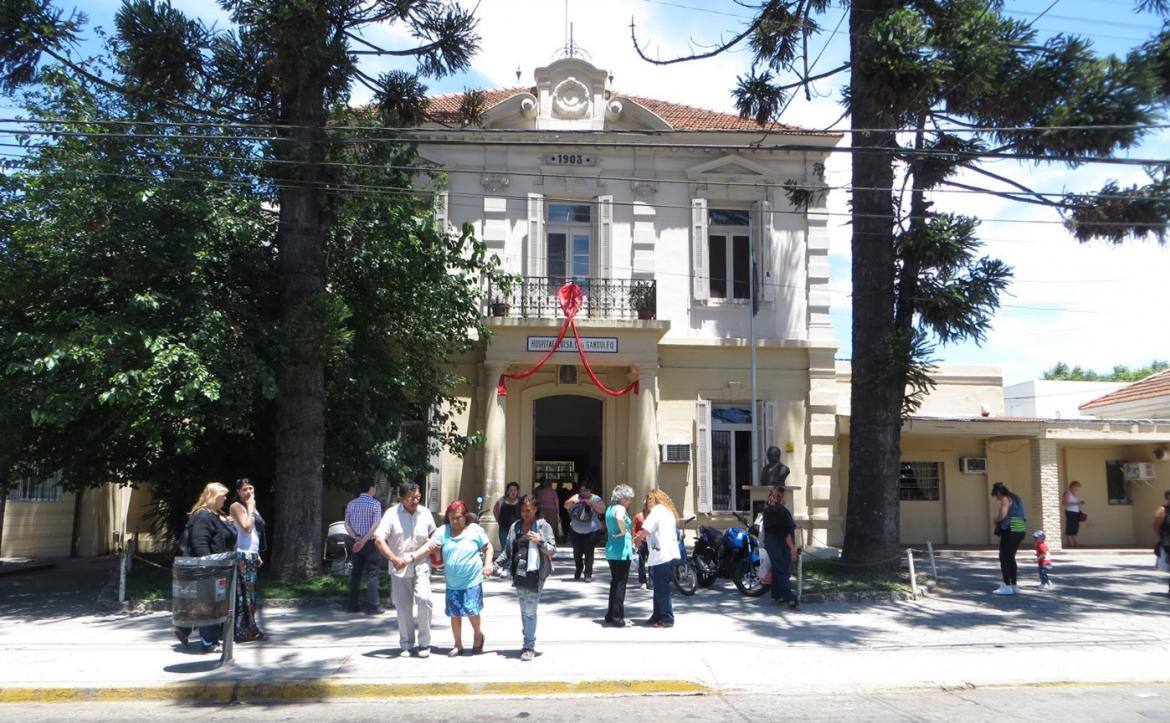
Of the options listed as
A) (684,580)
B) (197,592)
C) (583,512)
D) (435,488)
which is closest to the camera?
(197,592)

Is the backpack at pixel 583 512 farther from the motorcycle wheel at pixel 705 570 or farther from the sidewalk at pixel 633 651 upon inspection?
the motorcycle wheel at pixel 705 570

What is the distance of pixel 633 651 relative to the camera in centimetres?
960

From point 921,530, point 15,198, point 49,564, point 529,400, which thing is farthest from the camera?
point 921,530

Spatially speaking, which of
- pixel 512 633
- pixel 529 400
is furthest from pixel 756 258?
pixel 512 633

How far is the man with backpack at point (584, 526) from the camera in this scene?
46.9ft

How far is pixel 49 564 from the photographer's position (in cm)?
1842

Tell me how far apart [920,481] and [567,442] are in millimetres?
8749

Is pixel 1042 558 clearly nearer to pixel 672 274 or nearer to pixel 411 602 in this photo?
pixel 672 274

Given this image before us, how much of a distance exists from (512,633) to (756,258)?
11932mm

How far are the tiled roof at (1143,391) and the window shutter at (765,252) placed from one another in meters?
12.1

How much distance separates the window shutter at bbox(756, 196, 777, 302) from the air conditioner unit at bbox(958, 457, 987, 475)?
21.5 feet

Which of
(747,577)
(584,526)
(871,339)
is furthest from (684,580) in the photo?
(871,339)

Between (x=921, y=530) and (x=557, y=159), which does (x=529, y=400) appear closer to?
(x=557, y=159)

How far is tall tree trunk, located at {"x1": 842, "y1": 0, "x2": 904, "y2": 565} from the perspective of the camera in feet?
45.8
